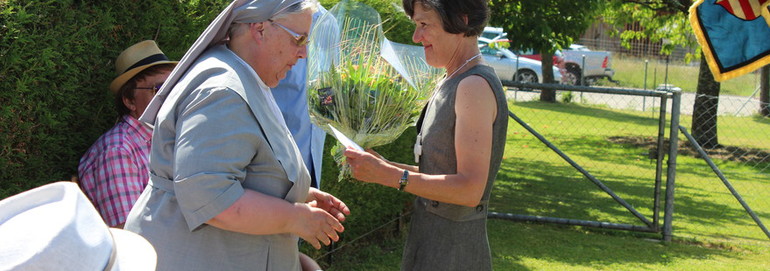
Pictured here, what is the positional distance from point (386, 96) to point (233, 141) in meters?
1.11

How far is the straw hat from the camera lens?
11.0ft

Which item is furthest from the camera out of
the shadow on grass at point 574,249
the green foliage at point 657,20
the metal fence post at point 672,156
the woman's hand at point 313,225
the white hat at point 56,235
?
the green foliage at point 657,20

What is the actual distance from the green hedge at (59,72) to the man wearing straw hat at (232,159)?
774 mm

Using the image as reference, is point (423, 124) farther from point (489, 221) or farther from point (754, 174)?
point (754, 174)

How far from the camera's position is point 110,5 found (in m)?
3.41

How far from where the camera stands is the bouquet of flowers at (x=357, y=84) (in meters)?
3.19

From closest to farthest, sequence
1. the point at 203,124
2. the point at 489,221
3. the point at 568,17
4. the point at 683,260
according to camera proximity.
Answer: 1. the point at 203,124
2. the point at 683,260
3. the point at 489,221
4. the point at 568,17

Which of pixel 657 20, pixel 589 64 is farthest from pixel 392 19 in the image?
pixel 589 64

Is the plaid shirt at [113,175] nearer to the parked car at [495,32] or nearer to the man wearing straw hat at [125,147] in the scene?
the man wearing straw hat at [125,147]

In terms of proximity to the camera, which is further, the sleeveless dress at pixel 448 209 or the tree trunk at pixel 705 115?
the tree trunk at pixel 705 115

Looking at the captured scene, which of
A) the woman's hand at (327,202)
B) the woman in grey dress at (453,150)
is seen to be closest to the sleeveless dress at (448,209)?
the woman in grey dress at (453,150)

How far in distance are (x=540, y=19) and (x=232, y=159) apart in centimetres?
735

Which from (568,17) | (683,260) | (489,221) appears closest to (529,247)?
(489,221)

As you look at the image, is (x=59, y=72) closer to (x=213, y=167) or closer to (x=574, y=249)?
(x=213, y=167)
